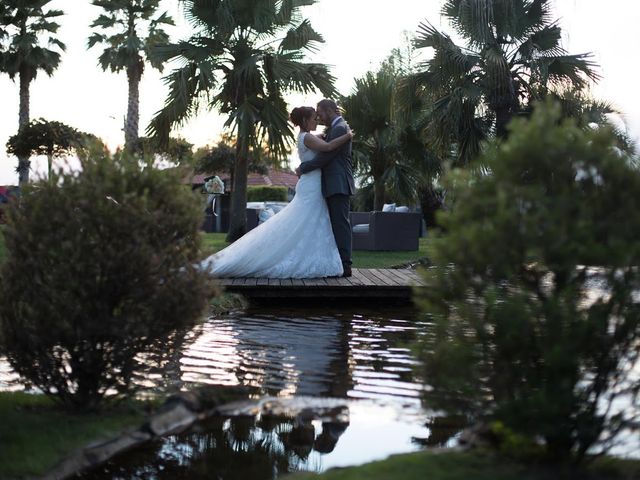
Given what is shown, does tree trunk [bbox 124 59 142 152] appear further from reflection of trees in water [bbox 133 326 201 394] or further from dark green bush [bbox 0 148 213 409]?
dark green bush [bbox 0 148 213 409]

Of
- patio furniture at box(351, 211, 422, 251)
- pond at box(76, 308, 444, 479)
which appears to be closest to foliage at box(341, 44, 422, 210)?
patio furniture at box(351, 211, 422, 251)

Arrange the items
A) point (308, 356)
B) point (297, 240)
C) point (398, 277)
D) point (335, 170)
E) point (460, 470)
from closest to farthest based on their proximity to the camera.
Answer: point (460, 470) < point (308, 356) < point (335, 170) < point (297, 240) < point (398, 277)

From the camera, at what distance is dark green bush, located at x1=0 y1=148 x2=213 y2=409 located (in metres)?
4.15

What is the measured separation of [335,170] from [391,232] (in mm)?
9655

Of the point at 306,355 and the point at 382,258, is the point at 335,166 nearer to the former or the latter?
the point at 306,355

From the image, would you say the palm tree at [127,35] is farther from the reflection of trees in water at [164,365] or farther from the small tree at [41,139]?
the reflection of trees in water at [164,365]

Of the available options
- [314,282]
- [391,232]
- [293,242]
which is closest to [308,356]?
[314,282]

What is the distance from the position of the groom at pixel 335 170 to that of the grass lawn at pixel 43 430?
267 inches

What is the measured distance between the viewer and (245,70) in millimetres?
20875

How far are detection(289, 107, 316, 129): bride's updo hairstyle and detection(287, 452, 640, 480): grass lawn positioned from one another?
792cm

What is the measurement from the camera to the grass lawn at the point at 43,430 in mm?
3725

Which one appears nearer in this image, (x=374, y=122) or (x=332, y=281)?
(x=332, y=281)

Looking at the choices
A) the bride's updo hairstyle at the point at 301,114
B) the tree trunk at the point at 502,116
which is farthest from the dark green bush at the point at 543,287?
Result: the tree trunk at the point at 502,116

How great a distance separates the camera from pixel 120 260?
4.15 m
